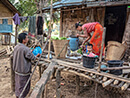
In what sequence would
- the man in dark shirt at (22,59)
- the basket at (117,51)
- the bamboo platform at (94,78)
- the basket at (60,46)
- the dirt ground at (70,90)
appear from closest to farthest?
the bamboo platform at (94,78)
the man in dark shirt at (22,59)
the basket at (60,46)
the basket at (117,51)
the dirt ground at (70,90)

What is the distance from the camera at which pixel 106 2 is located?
474 centimetres

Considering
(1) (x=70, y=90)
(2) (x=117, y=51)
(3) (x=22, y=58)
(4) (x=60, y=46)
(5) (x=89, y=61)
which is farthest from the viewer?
(1) (x=70, y=90)

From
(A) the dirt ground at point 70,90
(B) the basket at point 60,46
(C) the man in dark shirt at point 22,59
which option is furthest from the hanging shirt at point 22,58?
(A) the dirt ground at point 70,90

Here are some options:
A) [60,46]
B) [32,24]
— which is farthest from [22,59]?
[32,24]

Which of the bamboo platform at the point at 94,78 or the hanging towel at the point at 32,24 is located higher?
the hanging towel at the point at 32,24

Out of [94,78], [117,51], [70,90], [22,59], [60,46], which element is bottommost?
[70,90]

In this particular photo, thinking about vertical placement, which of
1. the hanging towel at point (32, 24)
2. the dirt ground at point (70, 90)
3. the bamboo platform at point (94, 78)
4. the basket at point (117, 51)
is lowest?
the dirt ground at point (70, 90)

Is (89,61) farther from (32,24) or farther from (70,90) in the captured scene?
(32,24)

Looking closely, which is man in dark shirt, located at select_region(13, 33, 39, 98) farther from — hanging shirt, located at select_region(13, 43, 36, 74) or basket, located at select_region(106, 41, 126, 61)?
basket, located at select_region(106, 41, 126, 61)

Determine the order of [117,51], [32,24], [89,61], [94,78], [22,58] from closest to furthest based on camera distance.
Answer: [94,78] < [89,61] < [22,58] < [117,51] < [32,24]

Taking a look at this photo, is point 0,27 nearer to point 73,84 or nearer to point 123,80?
point 73,84

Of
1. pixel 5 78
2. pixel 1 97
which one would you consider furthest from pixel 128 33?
pixel 5 78

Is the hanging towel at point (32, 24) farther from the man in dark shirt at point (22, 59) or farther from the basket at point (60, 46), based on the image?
the man in dark shirt at point (22, 59)

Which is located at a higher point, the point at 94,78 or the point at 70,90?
the point at 94,78
